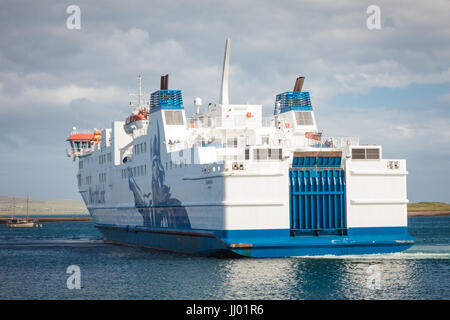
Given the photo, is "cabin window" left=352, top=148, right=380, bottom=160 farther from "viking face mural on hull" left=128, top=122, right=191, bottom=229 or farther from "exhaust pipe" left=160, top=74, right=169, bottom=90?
"exhaust pipe" left=160, top=74, right=169, bottom=90

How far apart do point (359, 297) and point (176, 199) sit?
17.0 metres

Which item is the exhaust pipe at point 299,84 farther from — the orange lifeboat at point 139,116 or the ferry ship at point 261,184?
the orange lifeboat at point 139,116

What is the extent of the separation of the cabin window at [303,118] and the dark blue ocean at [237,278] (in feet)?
32.9

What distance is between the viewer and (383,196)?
112ft

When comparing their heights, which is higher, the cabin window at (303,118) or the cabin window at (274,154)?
the cabin window at (303,118)

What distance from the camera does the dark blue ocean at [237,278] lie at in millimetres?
25297

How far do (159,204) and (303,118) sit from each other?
10.4 m

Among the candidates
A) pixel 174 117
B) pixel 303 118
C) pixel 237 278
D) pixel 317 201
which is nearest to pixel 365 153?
pixel 317 201

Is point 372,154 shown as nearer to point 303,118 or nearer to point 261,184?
point 261,184

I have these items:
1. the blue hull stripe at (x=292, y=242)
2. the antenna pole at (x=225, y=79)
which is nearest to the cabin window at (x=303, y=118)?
the antenna pole at (x=225, y=79)

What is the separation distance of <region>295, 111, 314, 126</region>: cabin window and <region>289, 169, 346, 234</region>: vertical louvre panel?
27.9 feet

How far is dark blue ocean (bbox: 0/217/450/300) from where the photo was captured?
25.3m

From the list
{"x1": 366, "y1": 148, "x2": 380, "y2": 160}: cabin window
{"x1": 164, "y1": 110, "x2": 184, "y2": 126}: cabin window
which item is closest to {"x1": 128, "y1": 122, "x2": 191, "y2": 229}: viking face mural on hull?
{"x1": 164, "y1": 110, "x2": 184, "y2": 126}: cabin window
